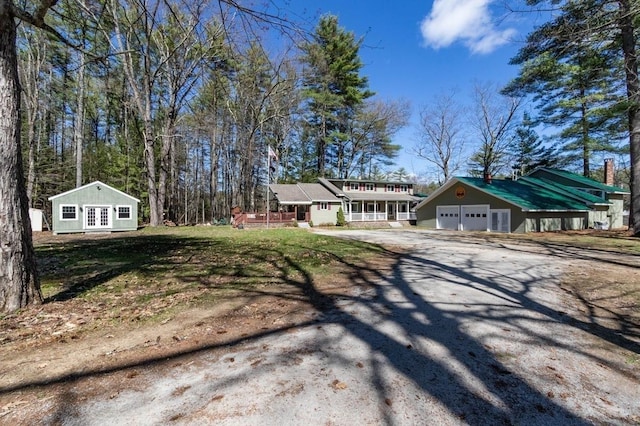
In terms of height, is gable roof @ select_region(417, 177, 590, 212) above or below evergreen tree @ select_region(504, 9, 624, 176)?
below

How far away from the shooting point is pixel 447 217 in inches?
944

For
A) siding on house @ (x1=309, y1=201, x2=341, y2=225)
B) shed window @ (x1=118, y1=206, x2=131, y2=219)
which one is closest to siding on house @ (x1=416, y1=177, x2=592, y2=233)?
siding on house @ (x1=309, y1=201, x2=341, y2=225)

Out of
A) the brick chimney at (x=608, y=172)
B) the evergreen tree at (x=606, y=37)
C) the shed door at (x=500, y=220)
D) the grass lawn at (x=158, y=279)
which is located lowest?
the grass lawn at (x=158, y=279)

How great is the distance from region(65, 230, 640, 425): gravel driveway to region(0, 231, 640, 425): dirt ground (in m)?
0.19

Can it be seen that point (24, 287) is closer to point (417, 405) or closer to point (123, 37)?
point (417, 405)

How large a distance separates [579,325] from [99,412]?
5.21 meters

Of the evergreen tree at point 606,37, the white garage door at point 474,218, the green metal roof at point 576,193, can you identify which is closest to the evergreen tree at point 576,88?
the evergreen tree at point 606,37

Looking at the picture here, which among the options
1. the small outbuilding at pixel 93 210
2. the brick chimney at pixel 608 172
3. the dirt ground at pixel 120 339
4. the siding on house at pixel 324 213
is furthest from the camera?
the siding on house at pixel 324 213

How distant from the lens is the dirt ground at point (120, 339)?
249 centimetres

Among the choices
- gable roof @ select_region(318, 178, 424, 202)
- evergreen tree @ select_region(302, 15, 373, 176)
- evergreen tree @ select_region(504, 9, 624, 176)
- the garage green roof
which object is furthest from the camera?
evergreen tree @ select_region(302, 15, 373, 176)

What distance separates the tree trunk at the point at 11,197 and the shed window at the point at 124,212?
1793 cm

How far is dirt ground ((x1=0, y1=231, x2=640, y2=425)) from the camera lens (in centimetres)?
249

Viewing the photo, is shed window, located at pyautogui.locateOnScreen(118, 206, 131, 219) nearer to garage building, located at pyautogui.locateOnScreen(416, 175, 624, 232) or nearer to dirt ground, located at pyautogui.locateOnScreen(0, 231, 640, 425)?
dirt ground, located at pyautogui.locateOnScreen(0, 231, 640, 425)

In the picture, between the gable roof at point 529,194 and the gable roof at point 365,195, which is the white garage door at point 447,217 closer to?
the gable roof at point 529,194
